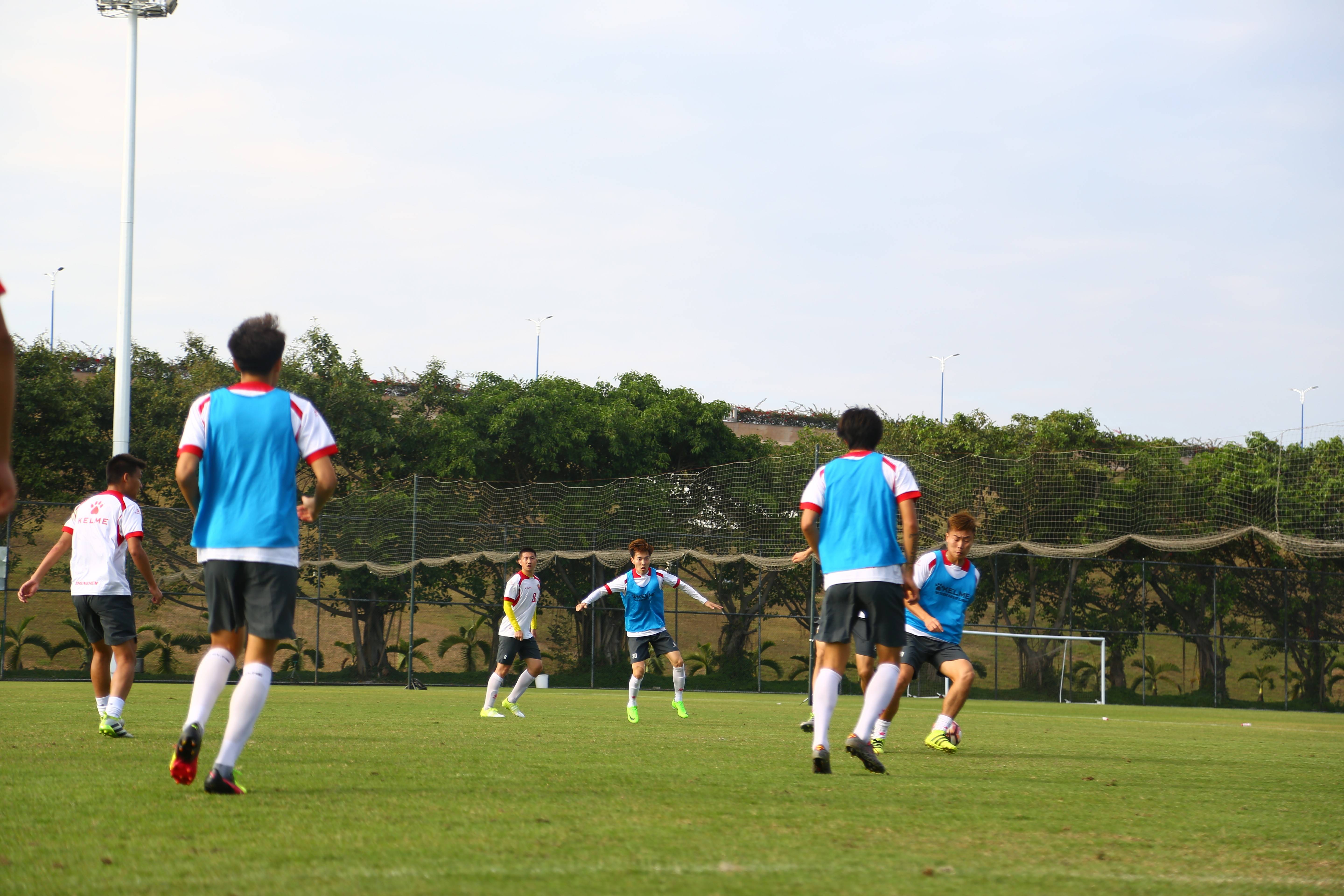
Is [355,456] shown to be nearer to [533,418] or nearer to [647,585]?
[533,418]

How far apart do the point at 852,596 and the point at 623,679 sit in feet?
73.9

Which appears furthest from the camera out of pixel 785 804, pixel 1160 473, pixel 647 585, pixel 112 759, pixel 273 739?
pixel 1160 473

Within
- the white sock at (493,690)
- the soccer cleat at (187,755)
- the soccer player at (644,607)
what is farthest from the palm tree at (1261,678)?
the soccer cleat at (187,755)

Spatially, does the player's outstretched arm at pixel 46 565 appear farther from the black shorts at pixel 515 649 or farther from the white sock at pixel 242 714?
the white sock at pixel 242 714

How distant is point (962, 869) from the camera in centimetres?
371

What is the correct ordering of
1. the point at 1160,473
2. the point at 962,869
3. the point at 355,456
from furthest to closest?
the point at 355,456 → the point at 1160,473 → the point at 962,869

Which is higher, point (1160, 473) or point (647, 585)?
point (1160, 473)

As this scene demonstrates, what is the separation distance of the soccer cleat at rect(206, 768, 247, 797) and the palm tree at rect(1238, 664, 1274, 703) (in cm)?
2942

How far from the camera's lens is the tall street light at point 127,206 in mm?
20984

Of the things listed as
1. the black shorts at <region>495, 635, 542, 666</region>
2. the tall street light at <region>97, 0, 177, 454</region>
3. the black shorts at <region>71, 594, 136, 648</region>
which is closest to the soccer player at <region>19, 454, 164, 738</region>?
the black shorts at <region>71, 594, 136, 648</region>

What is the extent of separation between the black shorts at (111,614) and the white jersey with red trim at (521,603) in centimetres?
518

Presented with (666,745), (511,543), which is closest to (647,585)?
(666,745)

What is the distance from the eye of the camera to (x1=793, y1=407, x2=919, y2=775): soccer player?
21.8ft

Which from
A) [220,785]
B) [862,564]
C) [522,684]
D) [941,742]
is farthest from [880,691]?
[522,684]
